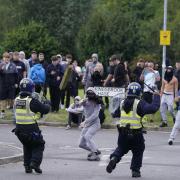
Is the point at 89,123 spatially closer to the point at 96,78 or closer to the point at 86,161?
the point at 86,161

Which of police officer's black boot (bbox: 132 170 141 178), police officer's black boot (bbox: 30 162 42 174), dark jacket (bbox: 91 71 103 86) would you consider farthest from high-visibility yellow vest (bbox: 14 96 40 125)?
dark jacket (bbox: 91 71 103 86)

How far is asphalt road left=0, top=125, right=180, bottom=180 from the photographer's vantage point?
12055 mm

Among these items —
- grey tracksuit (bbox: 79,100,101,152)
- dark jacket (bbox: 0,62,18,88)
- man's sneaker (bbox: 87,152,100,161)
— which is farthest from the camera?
dark jacket (bbox: 0,62,18,88)

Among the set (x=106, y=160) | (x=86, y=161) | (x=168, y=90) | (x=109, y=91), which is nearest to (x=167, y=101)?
(x=168, y=90)

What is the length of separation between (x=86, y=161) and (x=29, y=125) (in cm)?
244

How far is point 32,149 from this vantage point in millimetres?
12227

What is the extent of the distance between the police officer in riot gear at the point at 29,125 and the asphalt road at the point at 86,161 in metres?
0.28

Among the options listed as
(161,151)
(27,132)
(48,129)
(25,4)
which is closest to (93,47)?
(25,4)

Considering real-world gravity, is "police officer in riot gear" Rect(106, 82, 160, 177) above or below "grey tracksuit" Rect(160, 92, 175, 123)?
above

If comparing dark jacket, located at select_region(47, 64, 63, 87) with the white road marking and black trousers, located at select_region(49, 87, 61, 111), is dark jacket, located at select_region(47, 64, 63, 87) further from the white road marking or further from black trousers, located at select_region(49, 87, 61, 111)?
the white road marking

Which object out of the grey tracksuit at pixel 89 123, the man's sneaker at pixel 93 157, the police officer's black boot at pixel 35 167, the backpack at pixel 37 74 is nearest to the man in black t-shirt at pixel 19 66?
the backpack at pixel 37 74

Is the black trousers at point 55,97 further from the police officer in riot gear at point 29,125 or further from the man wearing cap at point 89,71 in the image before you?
the police officer in riot gear at point 29,125

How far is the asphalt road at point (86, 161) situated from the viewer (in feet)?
39.5

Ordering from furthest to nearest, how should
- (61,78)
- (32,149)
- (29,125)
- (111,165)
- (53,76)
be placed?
(61,78) → (53,76) → (32,149) → (29,125) → (111,165)
